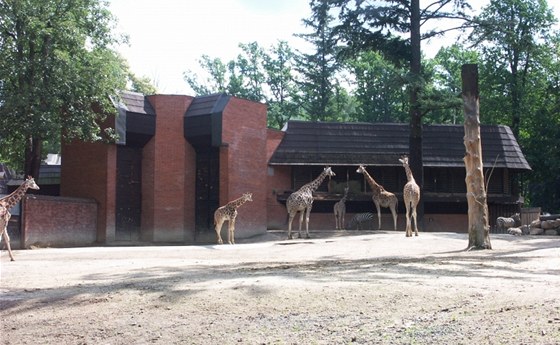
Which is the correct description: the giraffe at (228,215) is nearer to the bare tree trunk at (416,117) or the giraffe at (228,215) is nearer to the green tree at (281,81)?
the bare tree trunk at (416,117)

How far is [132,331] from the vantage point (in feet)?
26.7

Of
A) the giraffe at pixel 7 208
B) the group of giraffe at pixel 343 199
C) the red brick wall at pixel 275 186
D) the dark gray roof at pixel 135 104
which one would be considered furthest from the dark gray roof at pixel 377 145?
the giraffe at pixel 7 208

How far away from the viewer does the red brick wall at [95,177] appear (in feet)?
89.5

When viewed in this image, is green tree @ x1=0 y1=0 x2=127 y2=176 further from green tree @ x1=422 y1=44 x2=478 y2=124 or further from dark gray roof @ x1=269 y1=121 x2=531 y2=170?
green tree @ x1=422 y1=44 x2=478 y2=124

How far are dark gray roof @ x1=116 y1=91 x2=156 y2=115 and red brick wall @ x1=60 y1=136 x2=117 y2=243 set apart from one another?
6.28 feet

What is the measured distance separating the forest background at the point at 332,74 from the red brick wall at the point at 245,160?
5.20m

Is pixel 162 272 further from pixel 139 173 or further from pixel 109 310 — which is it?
pixel 139 173

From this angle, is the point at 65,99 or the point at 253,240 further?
the point at 253,240

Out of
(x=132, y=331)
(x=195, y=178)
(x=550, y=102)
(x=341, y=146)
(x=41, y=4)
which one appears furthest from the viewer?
(x=550, y=102)

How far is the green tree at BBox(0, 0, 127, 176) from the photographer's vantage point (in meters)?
23.4

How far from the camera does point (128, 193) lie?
28.5 meters

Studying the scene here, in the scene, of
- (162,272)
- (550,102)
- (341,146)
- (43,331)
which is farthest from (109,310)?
(550,102)

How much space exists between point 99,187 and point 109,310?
19.6m

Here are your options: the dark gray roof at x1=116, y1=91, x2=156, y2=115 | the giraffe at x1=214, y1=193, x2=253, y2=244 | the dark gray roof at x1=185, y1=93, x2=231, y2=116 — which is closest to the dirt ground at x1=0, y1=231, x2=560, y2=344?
the giraffe at x1=214, y1=193, x2=253, y2=244
